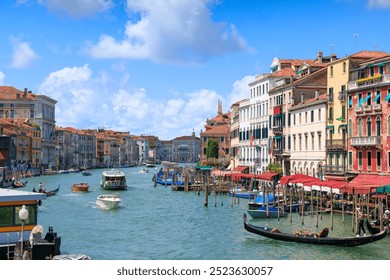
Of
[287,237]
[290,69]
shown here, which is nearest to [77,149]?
[290,69]

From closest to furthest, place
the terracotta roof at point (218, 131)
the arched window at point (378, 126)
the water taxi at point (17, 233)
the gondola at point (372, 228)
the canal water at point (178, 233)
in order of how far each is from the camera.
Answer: the water taxi at point (17, 233) → the canal water at point (178, 233) → the gondola at point (372, 228) → the arched window at point (378, 126) → the terracotta roof at point (218, 131)

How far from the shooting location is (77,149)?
218 ft

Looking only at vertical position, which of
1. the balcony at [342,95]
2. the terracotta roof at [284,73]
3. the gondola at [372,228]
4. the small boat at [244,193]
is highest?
the terracotta roof at [284,73]

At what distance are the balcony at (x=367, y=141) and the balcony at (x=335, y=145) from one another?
787mm

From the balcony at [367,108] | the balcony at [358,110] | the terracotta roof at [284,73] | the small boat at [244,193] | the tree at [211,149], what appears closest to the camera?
the balcony at [367,108]

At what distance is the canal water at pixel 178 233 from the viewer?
10961mm

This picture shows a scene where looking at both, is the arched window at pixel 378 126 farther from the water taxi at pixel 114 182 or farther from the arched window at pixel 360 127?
the water taxi at pixel 114 182

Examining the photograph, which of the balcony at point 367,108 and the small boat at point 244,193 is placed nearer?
the balcony at point 367,108

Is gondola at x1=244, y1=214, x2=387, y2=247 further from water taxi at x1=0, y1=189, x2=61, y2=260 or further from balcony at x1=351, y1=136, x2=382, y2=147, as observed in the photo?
balcony at x1=351, y1=136, x2=382, y2=147

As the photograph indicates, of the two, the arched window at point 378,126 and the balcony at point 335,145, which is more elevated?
the arched window at point 378,126

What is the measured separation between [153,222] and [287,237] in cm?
504

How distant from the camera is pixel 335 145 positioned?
1872 centimetres

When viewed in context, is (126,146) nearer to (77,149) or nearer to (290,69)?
(77,149)

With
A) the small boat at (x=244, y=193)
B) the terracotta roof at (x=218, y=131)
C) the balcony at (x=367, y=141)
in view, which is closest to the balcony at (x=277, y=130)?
the small boat at (x=244, y=193)
